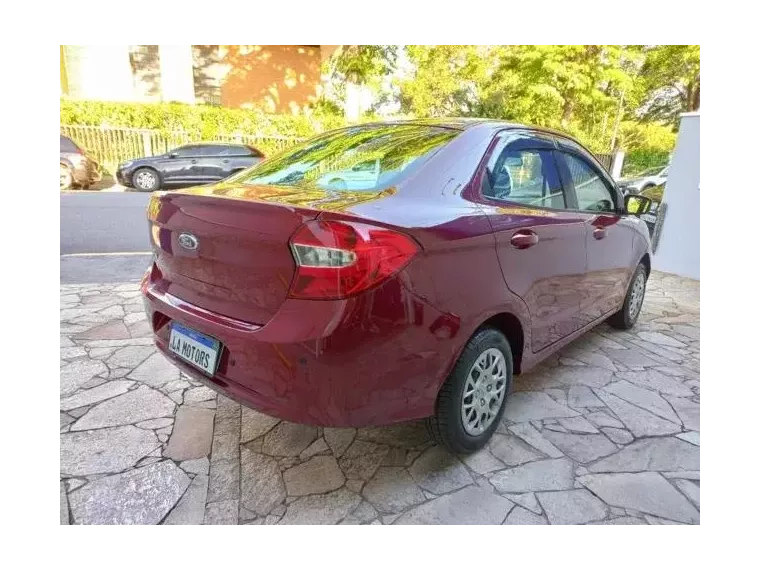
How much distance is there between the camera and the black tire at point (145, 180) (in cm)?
1141

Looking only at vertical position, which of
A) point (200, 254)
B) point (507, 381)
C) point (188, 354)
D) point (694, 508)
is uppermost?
point (200, 254)

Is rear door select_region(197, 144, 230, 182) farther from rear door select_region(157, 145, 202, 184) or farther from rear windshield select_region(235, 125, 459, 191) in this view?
rear windshield select_region(235, 125, 459, 191)

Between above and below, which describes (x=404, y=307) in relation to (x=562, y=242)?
below

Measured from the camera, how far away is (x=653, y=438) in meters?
2.51

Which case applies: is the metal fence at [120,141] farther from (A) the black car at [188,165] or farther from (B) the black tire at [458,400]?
(B) the black tire at [458,400]

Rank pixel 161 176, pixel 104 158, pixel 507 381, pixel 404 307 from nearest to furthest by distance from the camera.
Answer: pixel 404 307
pixel 507 381
pixel 161 176
pixel 104 158

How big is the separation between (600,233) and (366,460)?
202cm

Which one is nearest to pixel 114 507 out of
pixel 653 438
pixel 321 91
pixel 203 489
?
pixel 203 489

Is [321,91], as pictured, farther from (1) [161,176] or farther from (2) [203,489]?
(2) [203,489]

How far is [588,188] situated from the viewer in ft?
10.0

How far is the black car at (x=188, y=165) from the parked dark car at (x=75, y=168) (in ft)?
2.42

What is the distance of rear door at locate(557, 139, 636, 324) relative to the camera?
2.84 meters

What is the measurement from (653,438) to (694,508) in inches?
20.7

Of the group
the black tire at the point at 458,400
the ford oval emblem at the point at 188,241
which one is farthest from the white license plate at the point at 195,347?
the black tire at the point at 458,400
